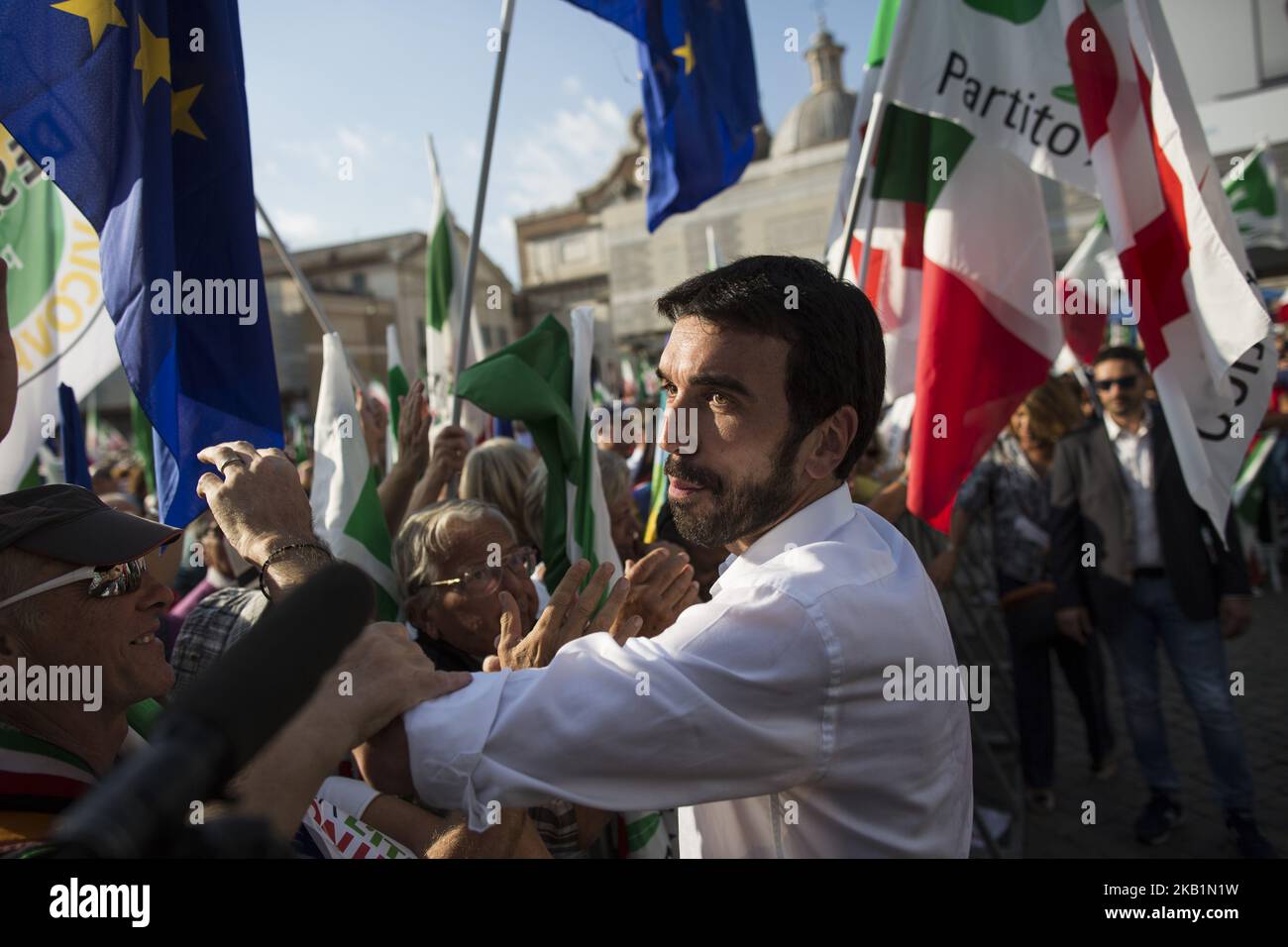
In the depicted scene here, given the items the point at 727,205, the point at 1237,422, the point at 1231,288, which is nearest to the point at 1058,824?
the point at 1237,422

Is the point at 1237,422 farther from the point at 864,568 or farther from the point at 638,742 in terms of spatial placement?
the point at 638,742

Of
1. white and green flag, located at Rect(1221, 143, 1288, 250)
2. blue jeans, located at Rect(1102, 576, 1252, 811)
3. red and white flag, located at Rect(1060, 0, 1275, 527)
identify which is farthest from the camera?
white and green flag, located at Rect(1221, 143, 1288, 250)

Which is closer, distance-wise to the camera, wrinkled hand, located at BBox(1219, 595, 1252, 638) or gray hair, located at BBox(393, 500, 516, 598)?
gray hair, located at BBox(393, 500, 516, 598)

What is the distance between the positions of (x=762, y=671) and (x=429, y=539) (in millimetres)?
1610

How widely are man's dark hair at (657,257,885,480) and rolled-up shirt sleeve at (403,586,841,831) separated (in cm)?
43

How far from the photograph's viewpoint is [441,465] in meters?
3.60

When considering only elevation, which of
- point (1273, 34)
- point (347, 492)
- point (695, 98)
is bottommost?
point (347, 492)

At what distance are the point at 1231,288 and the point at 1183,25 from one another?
4052cm

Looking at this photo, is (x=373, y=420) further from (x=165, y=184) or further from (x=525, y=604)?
(x=165, y=184)

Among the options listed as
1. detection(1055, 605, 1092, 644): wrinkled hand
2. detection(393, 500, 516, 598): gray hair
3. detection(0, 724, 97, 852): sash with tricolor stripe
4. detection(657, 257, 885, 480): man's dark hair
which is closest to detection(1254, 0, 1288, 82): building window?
detection(1055, 605, 1092, 644): wrinkled hand

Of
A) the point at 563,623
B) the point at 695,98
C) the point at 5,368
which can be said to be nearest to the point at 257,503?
the point at 5,368

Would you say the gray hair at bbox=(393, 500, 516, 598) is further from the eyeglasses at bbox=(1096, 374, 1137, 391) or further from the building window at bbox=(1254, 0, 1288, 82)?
the building window at bbox=(1254, 0, 1288, 82)

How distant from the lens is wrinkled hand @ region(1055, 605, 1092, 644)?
494 cm

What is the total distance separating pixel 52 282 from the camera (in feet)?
11.1
